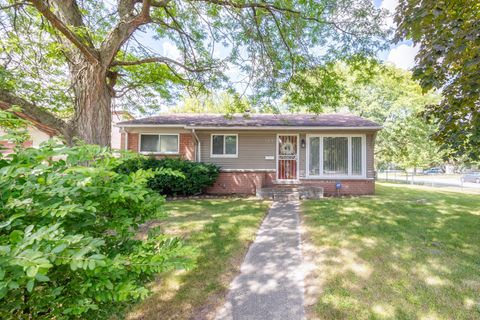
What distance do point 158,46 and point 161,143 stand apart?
4.71 metres

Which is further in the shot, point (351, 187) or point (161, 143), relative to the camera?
point (161, 143)

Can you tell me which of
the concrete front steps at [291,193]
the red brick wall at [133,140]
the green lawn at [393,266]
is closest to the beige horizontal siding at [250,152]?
the concrete front steps at [291,193]

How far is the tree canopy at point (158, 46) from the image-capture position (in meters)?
4.90

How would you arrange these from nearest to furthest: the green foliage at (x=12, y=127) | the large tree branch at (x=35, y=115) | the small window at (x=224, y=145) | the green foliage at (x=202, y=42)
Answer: the green foliage at (x=12, y=127) < the large tree branch at (x=35, y=115) < the green foliage at (x=202, y=42) < the small window at (x=224, y=145)

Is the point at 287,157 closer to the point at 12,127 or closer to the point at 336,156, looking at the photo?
the point at 336,156

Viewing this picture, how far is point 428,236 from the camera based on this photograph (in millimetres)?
4766

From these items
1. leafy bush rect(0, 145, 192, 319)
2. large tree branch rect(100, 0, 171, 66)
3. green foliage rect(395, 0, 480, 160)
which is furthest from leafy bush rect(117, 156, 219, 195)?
leafy bush rect(0, 145, 192, 319)

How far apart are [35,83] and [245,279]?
7.89m

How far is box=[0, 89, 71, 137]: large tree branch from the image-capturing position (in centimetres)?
390

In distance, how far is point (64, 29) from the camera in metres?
4.09

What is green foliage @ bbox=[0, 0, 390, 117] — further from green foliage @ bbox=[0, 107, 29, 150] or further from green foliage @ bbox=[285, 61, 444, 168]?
green foliage @ bbox=[285, 61, 444, 168]

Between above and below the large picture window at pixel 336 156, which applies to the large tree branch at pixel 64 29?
above

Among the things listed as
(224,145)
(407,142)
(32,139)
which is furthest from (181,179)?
(407,142)

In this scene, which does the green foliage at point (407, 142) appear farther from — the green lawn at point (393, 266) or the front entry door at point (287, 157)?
the green lawn at point (393, 266)
